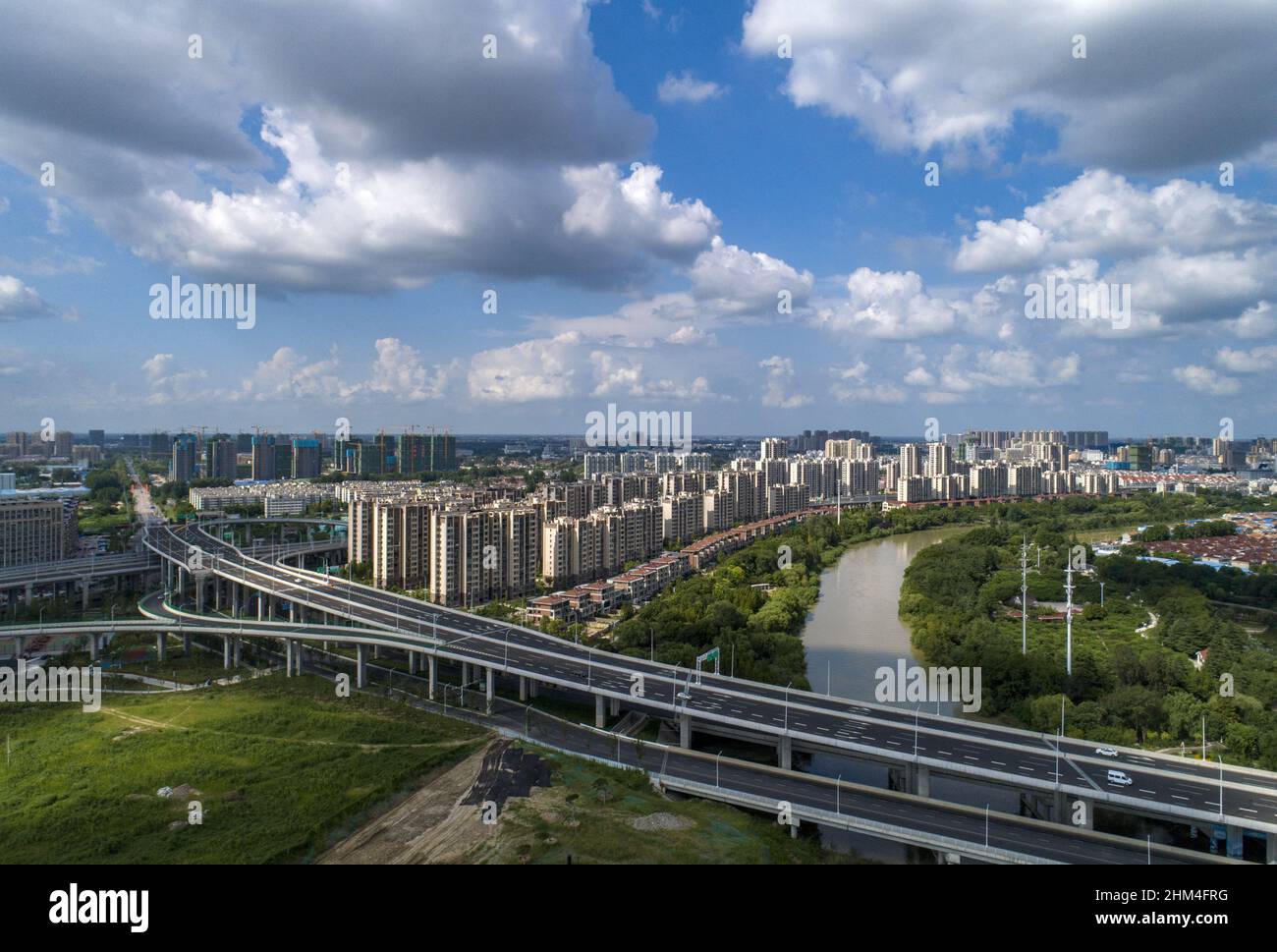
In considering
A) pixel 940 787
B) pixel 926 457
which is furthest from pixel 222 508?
pixel 926 457

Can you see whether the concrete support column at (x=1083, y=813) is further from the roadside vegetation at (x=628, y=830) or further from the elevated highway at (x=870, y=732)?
the roadside vegetation at (x=628, y=830)

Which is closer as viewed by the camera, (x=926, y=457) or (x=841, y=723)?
(x=841, y=723)

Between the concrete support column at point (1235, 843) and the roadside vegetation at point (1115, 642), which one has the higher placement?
the roadside vegetation at point (1115, 642)

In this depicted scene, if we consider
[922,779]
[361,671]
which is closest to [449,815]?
[922,779]

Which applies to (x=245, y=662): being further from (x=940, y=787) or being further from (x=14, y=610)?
(x=940, y=787)

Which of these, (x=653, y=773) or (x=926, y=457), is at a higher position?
(x=926, y=457)
